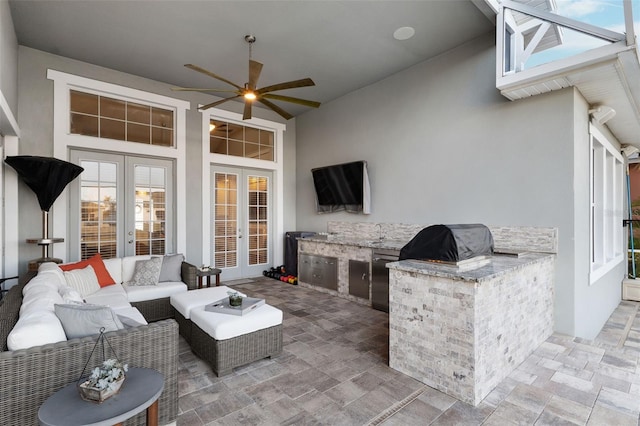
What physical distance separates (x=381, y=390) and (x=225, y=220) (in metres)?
4.70

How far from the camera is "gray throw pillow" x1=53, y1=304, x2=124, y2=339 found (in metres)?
1.87

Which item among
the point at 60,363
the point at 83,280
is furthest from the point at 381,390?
the point at 83,280

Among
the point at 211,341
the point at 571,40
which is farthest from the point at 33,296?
the point at 571,40

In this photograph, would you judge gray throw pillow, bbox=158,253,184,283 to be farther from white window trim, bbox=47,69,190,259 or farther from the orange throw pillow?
white window trim, bbox=47,69,190,259

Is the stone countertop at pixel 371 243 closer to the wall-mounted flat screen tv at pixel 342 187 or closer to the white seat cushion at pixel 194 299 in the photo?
the wall-mounted flat screen tv at pixel 342 187

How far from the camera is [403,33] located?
13.0ft

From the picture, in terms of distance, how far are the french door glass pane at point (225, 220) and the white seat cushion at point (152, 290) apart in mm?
2058

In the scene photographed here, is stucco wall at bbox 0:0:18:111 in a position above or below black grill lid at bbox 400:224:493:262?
above

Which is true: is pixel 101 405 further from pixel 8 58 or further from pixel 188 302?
pixel 8 58

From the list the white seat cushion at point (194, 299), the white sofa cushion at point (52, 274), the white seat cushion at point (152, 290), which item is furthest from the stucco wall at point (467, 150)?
the white sofa cushion at point (52, 274)

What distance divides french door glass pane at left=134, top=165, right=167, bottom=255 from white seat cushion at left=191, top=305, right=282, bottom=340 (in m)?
2.86

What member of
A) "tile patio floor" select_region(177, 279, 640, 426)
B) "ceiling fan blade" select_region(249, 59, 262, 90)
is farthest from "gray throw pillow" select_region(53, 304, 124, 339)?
"ceiling fan blade" select_region(249, 59, 262, 90)

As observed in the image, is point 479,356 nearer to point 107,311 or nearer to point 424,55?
point 107,311

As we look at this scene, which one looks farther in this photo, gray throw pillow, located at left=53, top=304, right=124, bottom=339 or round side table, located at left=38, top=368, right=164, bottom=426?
gray throw pillow, located at left=53, top=304, right=124, bottom=339
